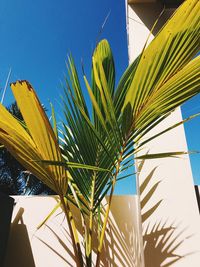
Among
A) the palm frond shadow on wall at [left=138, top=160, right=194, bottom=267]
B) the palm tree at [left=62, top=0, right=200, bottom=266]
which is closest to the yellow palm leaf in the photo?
the palm tree at [left=62, top=0, right=200, bottom=266]

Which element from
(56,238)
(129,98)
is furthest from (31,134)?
(56,238)

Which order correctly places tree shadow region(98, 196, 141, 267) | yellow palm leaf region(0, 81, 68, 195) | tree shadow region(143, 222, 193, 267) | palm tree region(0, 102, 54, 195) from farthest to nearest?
palm tree region(0, 102, 54, 195) < tree shadow region(98, 196, 141, 267) < tree shadow region(143, 222, 193, 267) < yellow palm leaf region(0, 81, 68, 195)

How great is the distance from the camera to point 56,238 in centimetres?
134

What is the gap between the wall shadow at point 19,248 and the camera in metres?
1.31

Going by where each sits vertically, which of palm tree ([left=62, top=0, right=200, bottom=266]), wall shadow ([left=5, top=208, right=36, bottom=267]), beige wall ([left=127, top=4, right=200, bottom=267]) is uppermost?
palm tree ([left=62, top=0, right=200, bottom=266])

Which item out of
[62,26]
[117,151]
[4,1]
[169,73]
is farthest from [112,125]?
[4,1]

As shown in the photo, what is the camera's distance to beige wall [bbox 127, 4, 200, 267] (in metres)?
1.14

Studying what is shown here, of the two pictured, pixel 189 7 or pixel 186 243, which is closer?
pixel 189 7

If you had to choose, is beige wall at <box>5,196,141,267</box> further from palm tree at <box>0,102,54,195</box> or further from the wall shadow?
palm tree at <box>0,102,54,195</box>

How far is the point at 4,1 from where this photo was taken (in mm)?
2398

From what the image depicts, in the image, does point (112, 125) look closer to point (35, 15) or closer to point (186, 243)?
point (186, 243)

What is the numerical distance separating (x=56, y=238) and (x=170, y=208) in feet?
2.20

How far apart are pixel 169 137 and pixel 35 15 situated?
214 cm

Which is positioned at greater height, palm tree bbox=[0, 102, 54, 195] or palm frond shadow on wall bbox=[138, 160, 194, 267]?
palm tree bbox=[0, 102, 54, 195]
